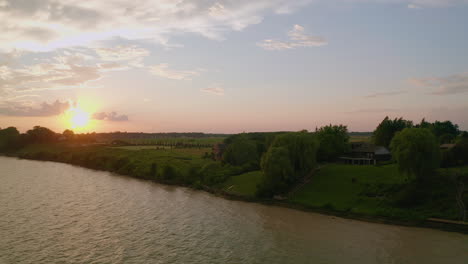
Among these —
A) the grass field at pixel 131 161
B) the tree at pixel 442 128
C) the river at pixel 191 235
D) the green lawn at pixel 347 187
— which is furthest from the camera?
the tree at pixel 442 128

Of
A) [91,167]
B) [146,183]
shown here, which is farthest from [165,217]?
[91,167]

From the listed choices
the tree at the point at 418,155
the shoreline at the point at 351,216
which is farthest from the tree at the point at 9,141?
the tree at the point at 418,155

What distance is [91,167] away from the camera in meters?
104

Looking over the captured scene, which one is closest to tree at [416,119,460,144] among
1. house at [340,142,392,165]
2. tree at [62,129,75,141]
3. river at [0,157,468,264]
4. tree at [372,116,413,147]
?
tree at [372,116,413,147]

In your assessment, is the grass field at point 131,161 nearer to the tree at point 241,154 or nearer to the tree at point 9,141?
the tree at point 241,154

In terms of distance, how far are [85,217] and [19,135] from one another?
145 meters

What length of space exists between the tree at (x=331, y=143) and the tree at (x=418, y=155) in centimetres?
2500

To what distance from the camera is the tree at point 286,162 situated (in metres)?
58.1

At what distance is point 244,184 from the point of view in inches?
2621

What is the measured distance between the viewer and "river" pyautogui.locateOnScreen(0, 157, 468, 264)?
33.4m

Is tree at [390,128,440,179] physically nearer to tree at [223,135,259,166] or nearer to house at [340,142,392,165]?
house at [340,142,392,165]

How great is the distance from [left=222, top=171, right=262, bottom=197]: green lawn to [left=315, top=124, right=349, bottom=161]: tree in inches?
625

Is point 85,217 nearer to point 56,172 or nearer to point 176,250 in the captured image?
point 176,250

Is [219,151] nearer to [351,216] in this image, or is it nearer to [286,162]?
[286,162]
